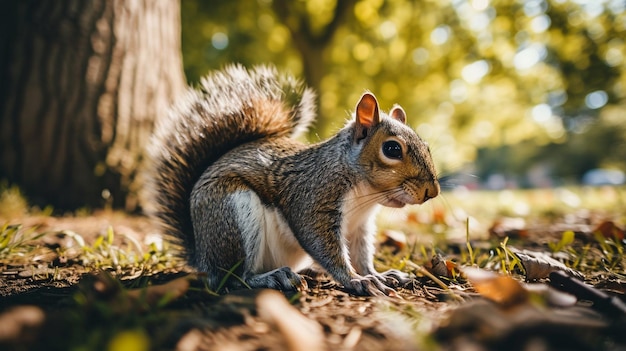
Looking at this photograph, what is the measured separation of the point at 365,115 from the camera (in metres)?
1.79

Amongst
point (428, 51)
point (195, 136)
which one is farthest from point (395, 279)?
point (428, 51)

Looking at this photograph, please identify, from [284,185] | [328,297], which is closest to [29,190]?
[284,185]

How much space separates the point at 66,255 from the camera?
190 cm

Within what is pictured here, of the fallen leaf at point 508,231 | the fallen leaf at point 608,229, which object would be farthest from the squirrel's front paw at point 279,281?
the fallen leaf at point 608,229

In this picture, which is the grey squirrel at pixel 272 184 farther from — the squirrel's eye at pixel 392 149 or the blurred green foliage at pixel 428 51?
the blurred green foliage at pixel 428 51

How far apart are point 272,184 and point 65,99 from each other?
2.08 metres

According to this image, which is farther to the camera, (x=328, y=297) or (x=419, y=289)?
(x=419, y=289)

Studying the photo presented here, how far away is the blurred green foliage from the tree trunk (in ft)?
18.5

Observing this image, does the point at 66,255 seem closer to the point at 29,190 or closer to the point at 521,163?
the point at 29,190

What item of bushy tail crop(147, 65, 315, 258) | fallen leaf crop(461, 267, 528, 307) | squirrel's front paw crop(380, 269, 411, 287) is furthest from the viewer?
bushy tail crop(147, 65, 315, 258)

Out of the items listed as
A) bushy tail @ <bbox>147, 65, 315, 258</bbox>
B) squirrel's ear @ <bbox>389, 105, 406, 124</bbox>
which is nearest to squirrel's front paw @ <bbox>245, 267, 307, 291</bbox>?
bushy tail @ <bbox>147, 65, 315, 258</bbox>

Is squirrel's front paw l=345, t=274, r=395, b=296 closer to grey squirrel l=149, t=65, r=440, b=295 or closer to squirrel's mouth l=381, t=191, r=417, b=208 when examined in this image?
grey squirrel l=149, t=65, r=440, b=295

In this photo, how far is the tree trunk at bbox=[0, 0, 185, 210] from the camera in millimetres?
2934

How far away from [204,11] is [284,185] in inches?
342
